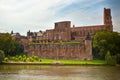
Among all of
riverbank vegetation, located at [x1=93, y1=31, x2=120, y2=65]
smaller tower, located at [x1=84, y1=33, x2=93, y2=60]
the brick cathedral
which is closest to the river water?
riverbank vegetation, located at [x1=93, y1=31, x2=120, y2=65]

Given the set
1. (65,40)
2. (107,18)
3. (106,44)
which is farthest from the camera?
(107,18)

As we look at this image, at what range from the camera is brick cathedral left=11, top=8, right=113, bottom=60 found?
66812 millimetres

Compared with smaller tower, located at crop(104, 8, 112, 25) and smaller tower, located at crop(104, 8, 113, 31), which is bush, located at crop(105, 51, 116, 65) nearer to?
smaller tower, located at crop(104, 8, 113, 31)

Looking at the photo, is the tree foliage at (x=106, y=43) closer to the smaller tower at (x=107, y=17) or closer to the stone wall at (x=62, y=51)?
the stone wall at (x=62, y=51)

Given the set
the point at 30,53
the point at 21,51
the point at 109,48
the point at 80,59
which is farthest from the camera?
the point at 21,51

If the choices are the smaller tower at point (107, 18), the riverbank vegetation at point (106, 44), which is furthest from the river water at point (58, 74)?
the smaller tower at point (107, 18)

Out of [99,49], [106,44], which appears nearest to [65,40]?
[99,49]

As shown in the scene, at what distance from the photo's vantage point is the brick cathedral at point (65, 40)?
6681 centimetres

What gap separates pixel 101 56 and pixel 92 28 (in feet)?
70.9

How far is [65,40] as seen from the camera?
264ft

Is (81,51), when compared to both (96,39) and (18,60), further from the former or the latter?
(18,60)

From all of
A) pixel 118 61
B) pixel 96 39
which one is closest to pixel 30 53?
pixel 96 39

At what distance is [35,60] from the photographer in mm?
59781

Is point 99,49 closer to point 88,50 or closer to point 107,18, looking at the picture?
point 88,50
